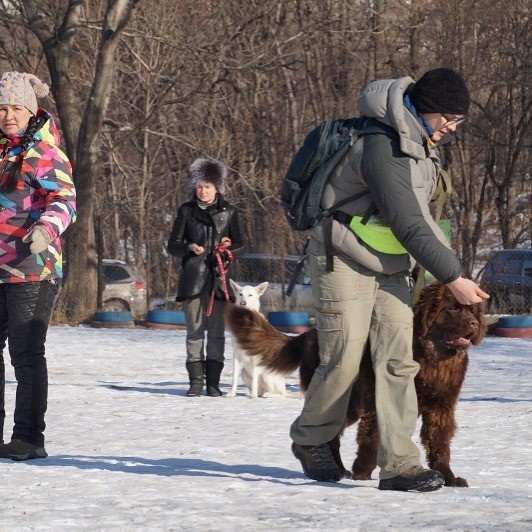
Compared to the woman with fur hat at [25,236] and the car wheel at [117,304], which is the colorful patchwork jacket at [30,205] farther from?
the car wheel at [117,304]

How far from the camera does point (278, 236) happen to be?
19797 millimetres

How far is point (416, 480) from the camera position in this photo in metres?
4.59

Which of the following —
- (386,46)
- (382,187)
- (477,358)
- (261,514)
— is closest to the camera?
(261,514)

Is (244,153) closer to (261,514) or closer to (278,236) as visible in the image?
(278,236)

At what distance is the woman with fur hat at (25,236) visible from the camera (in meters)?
5.49

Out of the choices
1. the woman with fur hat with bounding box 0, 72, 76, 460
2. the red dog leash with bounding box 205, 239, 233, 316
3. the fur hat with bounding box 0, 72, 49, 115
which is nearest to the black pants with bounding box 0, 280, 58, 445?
the woman with fur hat with bounding box 0, 72, 76, 460

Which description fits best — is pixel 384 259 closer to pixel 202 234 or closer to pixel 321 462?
pixel 321 462

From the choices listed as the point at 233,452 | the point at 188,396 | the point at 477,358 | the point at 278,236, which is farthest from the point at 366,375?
the point at 278,236

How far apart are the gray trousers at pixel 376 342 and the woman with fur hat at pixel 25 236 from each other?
1.41 metres

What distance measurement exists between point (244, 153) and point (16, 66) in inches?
196

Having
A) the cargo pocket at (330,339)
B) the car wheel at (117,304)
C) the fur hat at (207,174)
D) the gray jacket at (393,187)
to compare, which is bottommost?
the car wheel at (117,304)

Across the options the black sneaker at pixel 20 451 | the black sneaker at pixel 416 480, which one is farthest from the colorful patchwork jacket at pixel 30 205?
the black sneaker at pixel 416 480

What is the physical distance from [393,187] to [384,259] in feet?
1.07

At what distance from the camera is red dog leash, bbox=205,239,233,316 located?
906cm
